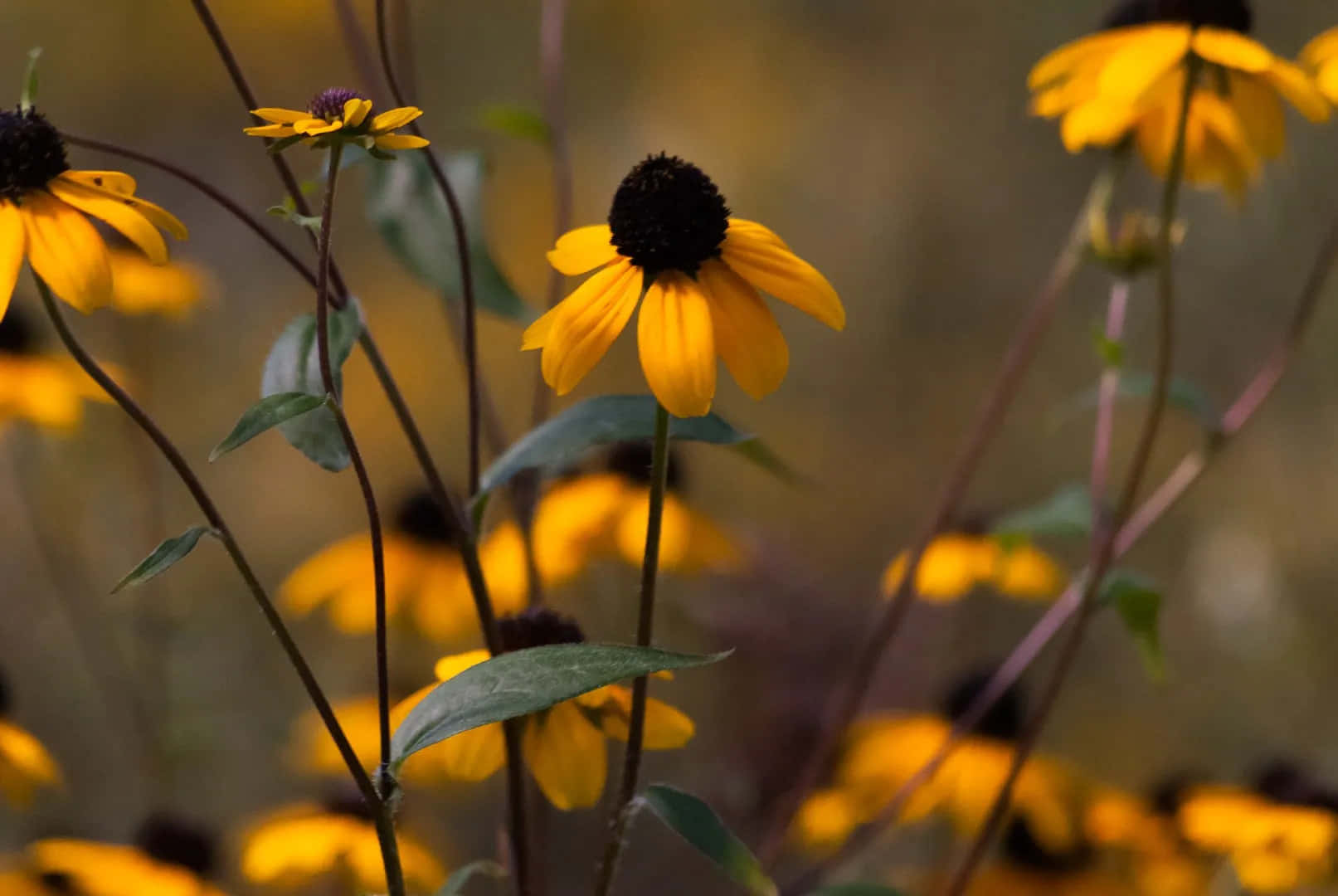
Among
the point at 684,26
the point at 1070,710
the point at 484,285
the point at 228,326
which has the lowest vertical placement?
the point at 1070,710

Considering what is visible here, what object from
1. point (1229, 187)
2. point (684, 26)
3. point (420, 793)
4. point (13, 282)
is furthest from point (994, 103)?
point (13, 282)

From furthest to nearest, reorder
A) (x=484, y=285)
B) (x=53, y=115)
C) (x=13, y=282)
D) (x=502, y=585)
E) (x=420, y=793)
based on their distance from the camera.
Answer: (x=53, y=115) < (x=420, y=793) < (x=502, y=585) < (x=484, y=285) < (x=13, y=282)

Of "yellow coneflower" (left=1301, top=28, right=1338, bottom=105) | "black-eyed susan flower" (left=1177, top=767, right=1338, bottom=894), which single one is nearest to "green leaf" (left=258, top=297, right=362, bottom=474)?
"yellow coneflower" (left=1301, top=28, right=1338, bottom=105)

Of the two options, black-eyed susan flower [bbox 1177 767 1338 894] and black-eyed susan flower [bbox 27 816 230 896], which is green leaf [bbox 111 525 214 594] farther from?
black-eyed susan flower [bbox 1177 767 1338 894]

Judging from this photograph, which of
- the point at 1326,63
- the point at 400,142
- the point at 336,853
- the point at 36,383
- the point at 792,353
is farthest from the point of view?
the point at 792,353

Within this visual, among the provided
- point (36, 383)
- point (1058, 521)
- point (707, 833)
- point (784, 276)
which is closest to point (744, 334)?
point (784, 276)

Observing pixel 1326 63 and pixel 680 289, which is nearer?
pixel 680 289

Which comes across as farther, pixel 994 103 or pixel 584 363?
pixel 994 103

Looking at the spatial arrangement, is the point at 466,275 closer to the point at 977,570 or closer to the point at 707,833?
the point at 707,833

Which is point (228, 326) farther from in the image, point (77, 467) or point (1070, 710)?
point (1070, 710)
